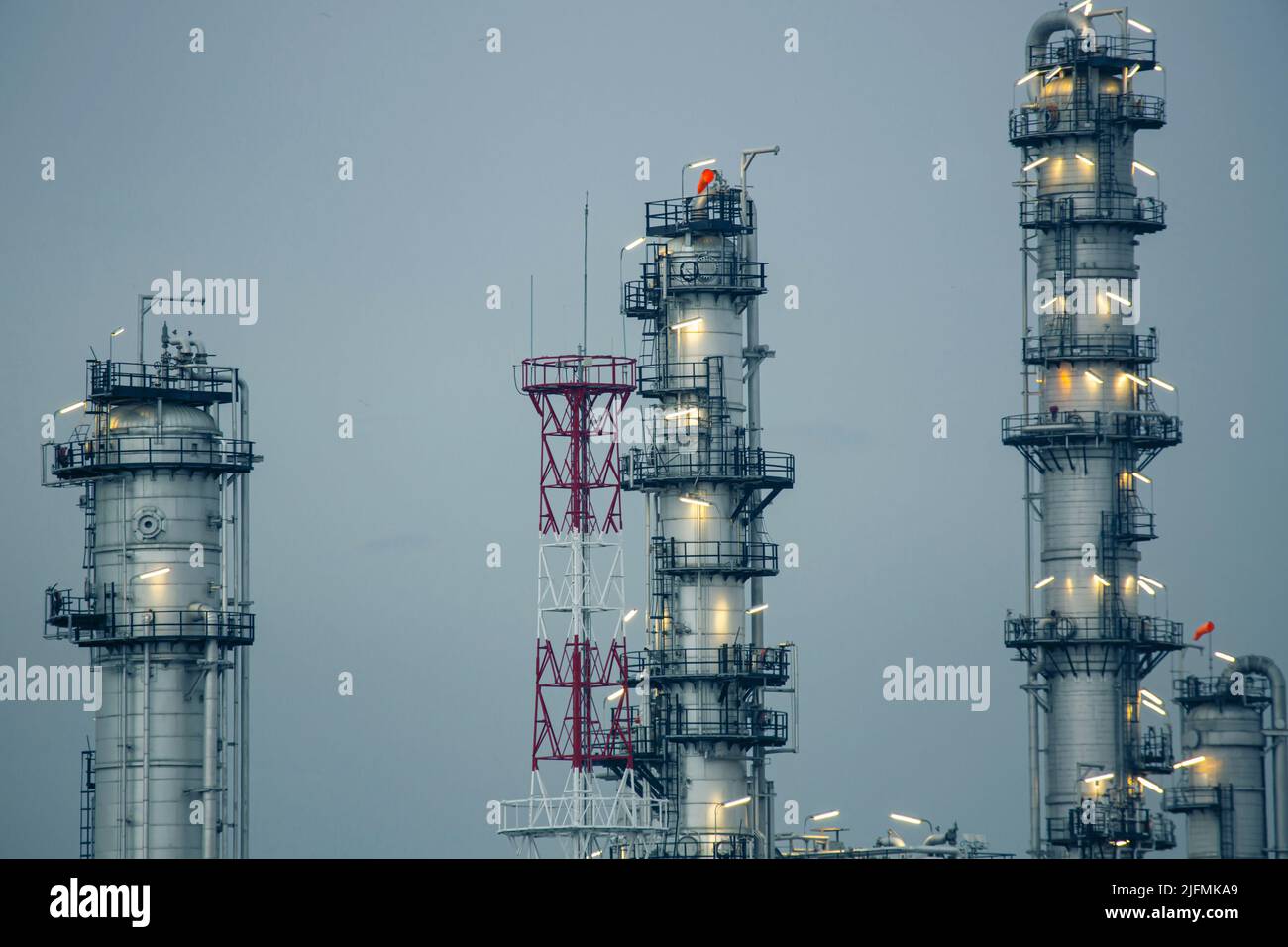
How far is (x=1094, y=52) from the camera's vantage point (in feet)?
440

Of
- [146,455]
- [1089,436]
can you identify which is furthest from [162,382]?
[1089,436]

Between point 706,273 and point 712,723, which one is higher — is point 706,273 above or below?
above

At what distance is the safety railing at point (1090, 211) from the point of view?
132 metres

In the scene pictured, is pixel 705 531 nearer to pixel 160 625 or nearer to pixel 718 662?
pixel 718 662

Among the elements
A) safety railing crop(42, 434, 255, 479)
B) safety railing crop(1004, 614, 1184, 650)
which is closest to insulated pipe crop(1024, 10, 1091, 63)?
safety railing crop(1004, 614, 1184, 650)

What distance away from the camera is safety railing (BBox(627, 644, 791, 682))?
12488cm

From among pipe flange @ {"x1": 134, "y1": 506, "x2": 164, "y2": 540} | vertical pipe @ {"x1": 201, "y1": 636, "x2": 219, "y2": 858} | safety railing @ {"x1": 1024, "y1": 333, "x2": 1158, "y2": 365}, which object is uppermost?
safety railing @ {"x1": 1024, "y1": 333, "x2": 1158, "y2": 365}

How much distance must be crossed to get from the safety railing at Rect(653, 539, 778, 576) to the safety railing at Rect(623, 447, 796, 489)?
8.79 ft

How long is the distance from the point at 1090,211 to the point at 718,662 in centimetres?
2680

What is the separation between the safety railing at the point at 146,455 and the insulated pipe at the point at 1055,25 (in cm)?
4516

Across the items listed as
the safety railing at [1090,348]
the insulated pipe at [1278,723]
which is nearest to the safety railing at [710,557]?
the safety railing at [1090,348]

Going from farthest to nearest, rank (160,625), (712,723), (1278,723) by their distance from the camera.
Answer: (1278,723)
(712,723)
(160,625)

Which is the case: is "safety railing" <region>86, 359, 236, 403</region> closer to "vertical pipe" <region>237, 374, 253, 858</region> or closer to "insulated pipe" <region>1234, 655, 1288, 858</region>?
"vertical pipe" <region>237, 374, 253, 858</region>
